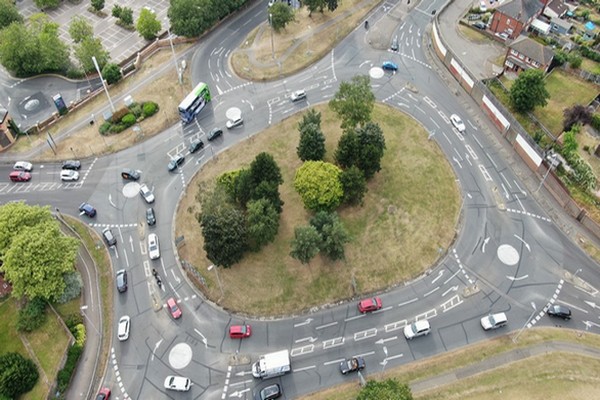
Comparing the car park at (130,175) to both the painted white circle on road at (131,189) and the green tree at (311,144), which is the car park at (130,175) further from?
the green tree at (311,144)

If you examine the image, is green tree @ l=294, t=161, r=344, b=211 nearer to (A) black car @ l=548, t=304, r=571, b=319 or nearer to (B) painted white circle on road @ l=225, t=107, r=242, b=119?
(B) painted white circle on road @ l=225, t=107, r=242, b=119

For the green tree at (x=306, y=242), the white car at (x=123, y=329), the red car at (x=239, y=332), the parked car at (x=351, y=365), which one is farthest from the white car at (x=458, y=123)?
the white car at (x=123, y=329)

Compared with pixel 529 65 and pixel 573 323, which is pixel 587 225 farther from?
pixel 529 65

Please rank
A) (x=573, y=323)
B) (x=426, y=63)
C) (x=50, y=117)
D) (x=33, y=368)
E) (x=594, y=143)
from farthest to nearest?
(x=426, y=63) < (x=50, y=117) < (x=594, y=143) < (x=573, y=323) < (x=33, y=368)

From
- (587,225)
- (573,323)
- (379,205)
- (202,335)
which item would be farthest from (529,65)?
(202,335)

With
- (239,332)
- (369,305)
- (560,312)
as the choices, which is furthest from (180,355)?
(560,312)

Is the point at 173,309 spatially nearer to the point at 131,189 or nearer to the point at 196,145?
the point at 131,189
